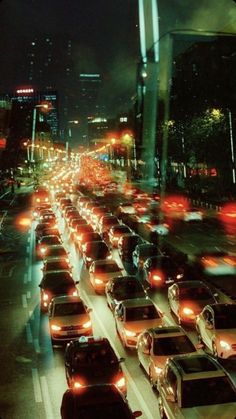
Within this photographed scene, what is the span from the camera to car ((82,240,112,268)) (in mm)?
29203

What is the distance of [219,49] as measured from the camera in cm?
8325

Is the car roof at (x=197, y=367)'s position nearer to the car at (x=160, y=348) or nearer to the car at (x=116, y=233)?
the car at (x=160, y=348)

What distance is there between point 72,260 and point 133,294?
12626mm

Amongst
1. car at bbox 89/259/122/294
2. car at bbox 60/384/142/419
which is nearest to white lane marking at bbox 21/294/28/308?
car at bbox 89/259/122/294

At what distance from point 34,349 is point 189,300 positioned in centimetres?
522

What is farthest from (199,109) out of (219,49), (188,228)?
(188,228)

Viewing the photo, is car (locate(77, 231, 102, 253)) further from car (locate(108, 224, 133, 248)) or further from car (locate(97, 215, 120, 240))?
car (locate(97, 215, 120, 240))

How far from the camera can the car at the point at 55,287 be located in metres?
21.7

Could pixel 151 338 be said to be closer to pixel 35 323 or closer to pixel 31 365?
pixel 31 365

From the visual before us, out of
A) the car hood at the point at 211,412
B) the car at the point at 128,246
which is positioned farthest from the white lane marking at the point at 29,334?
the car at the point at 128,246

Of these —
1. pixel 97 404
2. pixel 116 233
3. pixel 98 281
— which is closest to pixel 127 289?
pixel 98 281

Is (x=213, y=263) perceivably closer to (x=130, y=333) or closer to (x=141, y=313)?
(x=141, y=313)

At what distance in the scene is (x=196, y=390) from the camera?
421 inches

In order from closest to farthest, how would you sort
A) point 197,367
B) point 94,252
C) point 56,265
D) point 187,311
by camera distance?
point 197,367 → point 187,311 → point 56,265 → point 94,252
